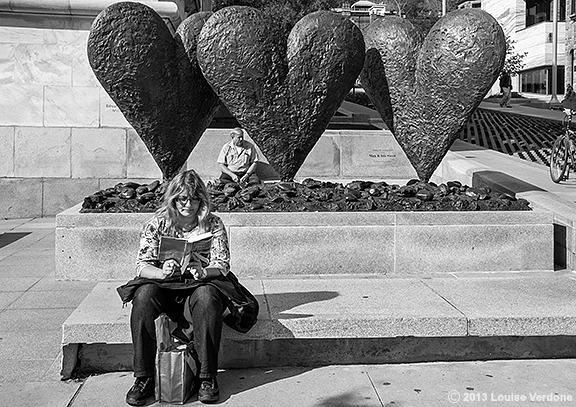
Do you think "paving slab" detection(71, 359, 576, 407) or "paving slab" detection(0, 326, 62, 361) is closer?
"paving slab" detection(71, 359, 576, 407)

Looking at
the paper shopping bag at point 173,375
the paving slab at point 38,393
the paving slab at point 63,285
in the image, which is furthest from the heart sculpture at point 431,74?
the paving slab at point 38,393

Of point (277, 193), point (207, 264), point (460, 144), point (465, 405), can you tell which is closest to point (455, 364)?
point (465, 405)

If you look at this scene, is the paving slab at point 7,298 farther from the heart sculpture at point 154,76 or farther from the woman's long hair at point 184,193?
the woman's long hair at point 184,193

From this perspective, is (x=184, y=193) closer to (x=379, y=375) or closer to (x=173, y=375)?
(x=173, y=375)

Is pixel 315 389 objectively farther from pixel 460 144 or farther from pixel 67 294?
pixel 460 144

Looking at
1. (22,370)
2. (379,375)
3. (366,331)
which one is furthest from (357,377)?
(22,370)

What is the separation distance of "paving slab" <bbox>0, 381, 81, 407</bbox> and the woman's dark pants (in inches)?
20.0

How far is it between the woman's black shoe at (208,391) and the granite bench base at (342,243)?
232 cm

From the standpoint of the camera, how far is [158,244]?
4.52 meters

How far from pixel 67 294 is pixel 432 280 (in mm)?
3289

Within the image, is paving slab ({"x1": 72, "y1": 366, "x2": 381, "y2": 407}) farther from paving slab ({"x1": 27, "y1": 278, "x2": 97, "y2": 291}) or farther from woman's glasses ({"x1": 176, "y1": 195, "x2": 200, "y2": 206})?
paving slab ({"x1": 27, "y1": 278, "x2": 97, "y2": 291})

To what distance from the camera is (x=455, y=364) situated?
479 centimetres

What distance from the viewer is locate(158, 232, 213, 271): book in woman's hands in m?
4.37

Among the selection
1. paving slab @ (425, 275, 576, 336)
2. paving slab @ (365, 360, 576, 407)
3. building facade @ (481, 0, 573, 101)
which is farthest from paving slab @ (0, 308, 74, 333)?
building facade @ (481, 0, 573, 101)
